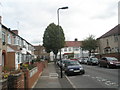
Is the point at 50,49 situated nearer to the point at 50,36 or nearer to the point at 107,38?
the point at 50,36

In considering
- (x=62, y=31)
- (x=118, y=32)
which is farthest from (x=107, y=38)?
(x=62, y=31)

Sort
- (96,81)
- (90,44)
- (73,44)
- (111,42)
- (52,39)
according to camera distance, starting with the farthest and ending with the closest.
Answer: (73,44), (52,39), (90,44), (111,42), (96,81)

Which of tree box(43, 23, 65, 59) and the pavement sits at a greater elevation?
tree box(43, 23, 65, 59)

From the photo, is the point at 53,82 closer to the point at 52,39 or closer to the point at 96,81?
the point at 96,81

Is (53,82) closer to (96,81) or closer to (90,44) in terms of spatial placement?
(96,81)

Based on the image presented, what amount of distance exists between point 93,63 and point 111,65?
1021cm

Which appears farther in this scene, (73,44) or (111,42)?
(73,44)

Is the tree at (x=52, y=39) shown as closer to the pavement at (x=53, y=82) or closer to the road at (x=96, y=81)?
the pavement at (x=53, y=82)

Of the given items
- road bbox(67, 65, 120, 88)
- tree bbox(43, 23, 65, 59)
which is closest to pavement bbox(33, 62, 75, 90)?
road bbox(67, 65, 120, 88)

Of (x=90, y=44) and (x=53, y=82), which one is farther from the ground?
(x=90, y=44)

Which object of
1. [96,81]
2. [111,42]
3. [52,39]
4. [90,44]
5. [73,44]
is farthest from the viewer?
[73,44]

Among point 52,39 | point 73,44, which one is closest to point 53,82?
point 52,39

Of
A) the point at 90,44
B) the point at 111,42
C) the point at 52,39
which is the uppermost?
the point at 52,39

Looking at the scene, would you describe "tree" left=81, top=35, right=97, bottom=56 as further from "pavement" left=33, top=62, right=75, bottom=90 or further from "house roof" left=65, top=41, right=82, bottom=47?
"pavement" left=33, top=62, right=75, bottom=90
